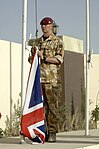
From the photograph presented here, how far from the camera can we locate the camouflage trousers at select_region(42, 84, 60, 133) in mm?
8562

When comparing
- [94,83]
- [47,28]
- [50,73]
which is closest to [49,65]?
[50,73]

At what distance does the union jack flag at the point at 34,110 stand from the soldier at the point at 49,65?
0.97ft

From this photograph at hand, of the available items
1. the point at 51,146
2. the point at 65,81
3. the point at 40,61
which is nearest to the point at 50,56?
the point at 40,61

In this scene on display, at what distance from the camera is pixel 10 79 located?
12242 mm

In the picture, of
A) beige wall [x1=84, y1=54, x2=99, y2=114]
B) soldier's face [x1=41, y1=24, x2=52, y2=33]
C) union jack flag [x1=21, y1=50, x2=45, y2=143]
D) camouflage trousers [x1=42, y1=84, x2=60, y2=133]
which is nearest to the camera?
union jack flag [x1=21, y1=50, x2=45, y2=143]

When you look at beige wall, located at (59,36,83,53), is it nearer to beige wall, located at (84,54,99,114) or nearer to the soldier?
beige wall, located at (84,54,99,114)

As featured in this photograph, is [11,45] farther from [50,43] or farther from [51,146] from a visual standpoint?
[51,146]

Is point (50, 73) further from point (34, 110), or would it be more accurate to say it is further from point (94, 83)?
point (94, 83)

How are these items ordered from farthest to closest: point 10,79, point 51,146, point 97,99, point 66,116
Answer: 1. point 97,99
2. point 66,116
3. point 10,79
4. point 51,146

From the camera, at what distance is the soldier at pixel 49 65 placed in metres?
8.45

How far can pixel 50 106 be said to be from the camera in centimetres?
862

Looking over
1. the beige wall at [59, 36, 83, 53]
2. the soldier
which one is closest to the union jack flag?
the soldier

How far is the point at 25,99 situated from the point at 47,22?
138 centimetres

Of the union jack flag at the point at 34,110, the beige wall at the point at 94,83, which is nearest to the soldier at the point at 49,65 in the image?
the union jack flag at the point at 34,110
